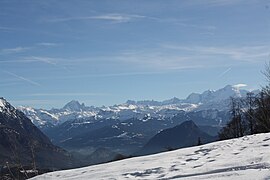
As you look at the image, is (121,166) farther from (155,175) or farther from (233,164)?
(233,164)

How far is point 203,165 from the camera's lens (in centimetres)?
866

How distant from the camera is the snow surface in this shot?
757cm

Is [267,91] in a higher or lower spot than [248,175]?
higher

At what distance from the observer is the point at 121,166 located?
9.94m

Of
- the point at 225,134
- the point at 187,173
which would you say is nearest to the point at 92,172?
the point at 187,173

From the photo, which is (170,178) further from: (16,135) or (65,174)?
(16,135)

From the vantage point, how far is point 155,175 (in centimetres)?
852

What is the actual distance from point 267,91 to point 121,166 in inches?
596

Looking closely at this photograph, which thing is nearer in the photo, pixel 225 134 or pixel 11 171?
pixel 11 171

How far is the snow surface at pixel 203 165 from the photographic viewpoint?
7.57 m

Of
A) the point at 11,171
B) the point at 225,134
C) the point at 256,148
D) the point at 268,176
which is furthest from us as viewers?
the point at 225,134

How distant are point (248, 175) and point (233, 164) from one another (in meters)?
1.26

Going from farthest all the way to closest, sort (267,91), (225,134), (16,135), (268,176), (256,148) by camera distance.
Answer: (225,134), (267,91), (16,135), (256,148), (268,176)

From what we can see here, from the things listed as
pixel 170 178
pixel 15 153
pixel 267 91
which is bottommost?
pixel 170 178
